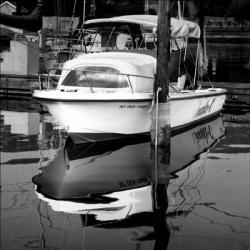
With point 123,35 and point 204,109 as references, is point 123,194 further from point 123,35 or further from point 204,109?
point 123,35

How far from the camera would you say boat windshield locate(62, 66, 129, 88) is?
596 inches

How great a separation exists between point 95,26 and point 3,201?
47.7 ft

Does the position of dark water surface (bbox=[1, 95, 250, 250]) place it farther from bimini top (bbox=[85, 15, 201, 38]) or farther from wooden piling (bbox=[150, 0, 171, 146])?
bimini top (bbox=[85, 15, 201, 38])

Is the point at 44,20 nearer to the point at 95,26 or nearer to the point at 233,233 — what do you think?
the point at 95,26

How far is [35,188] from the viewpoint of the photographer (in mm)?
10461

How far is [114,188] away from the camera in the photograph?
1058 cm

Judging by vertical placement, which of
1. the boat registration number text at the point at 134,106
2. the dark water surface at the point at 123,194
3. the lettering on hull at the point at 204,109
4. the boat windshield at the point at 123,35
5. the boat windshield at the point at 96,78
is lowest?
the dark water surface at the point at 123,194

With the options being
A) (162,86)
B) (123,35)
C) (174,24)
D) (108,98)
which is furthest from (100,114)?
(123,35)

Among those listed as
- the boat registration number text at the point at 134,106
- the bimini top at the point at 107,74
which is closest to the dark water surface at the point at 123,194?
the boat registration number text at the point at 134,106

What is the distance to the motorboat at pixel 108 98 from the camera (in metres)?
14.1

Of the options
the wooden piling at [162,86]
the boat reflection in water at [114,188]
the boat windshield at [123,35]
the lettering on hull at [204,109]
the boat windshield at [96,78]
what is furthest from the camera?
the boat windshield at [123,35]

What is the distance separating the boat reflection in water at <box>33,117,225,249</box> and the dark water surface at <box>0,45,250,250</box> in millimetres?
15

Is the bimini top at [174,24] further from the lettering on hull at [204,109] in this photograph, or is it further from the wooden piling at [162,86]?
the wooden piling at [162,86]

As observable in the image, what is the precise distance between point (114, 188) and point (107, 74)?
Result: 5296 millimetres
